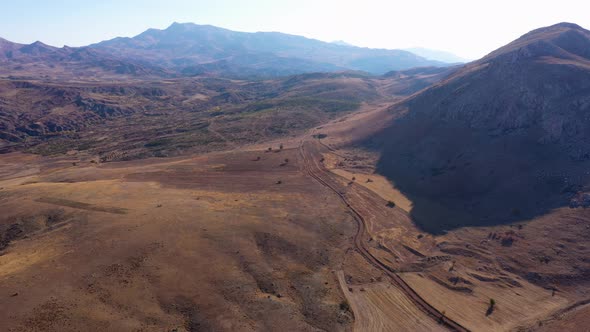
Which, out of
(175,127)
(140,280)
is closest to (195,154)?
(175,127)

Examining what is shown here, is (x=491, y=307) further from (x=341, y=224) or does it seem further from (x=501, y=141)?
(x=501, y=141)

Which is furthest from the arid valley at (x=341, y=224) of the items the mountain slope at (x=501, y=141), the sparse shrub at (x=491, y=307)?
the mountain slope at (x=501, y=141)

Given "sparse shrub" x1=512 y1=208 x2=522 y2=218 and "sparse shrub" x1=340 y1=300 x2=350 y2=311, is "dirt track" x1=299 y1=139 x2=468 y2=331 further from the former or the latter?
"sparse shrub" x1=512 y1=208 x2=522 y2=218

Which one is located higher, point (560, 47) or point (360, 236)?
point (560, 47)

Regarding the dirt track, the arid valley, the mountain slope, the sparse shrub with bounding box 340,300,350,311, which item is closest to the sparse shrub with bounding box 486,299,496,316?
the arid valley

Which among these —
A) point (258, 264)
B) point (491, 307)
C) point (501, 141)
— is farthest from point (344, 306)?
point (501, 141)
